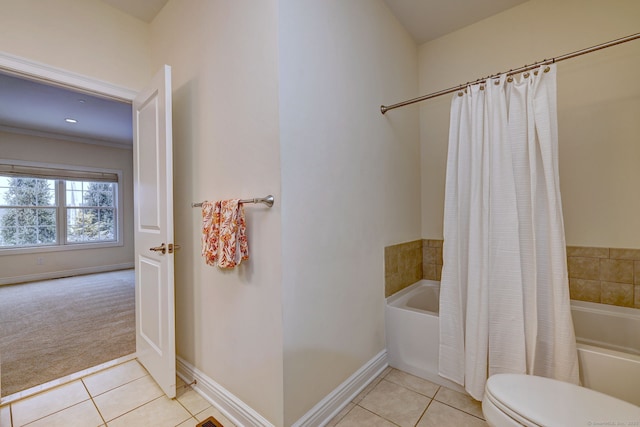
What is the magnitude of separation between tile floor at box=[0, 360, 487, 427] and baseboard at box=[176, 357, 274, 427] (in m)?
0.03

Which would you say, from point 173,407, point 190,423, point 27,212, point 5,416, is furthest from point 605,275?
point 27,212

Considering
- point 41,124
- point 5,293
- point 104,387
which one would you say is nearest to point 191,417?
point 104,387

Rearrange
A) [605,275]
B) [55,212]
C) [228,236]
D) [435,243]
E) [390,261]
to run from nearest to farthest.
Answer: [228,236], [605,275], [390,261], [435,243], [55,212]

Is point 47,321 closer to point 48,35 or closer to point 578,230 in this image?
point 48,35

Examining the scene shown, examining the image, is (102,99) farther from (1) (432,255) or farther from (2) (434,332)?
(2) (434,332)

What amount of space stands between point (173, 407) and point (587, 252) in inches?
112

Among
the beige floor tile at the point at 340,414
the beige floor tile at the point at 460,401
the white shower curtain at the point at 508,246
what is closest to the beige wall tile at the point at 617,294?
the white shower curtain at the point at 508,246

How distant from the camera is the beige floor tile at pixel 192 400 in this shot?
1551mm

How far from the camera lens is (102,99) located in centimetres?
341

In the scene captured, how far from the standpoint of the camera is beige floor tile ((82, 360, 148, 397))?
5.72ft

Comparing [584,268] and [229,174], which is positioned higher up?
[229,174]

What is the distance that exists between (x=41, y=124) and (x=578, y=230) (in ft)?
22.5

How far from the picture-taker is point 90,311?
311 cm

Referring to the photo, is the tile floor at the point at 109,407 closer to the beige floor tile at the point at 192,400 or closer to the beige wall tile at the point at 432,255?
the beige floor tile at the point at 192,400
